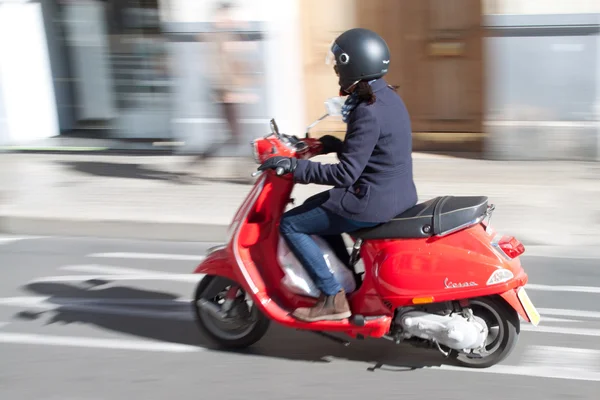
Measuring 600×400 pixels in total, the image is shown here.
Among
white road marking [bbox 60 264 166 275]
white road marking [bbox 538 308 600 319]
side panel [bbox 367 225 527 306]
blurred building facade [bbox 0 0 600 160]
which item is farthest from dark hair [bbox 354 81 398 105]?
blurred building facade [bbox 0 0 600 160]

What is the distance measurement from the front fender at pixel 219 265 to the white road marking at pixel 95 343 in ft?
1.65

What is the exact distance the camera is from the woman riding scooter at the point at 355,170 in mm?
3754

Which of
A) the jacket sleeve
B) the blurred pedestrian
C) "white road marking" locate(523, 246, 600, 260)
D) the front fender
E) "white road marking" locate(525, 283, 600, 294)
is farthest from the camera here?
the blurred pedestrian

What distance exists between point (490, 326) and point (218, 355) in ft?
4.97

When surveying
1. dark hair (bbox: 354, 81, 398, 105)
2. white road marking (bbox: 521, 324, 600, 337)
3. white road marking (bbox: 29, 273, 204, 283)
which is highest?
dark hair (bbox: 354, 81, 398, 105)

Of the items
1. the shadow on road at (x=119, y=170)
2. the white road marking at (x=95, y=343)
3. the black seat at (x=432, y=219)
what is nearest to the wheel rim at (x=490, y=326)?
the black seat at (x=432, y=219)

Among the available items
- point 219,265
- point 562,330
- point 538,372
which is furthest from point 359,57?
point 562,330

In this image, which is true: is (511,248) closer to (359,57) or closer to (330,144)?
(330,144)

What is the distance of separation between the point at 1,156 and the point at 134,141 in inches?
69.3

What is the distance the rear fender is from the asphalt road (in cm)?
36

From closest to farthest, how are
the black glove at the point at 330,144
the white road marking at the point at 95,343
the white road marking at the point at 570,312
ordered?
the black glove at the point at 330,144
the white road marking at the point at 95,343
the white road marking at the point at 570,312

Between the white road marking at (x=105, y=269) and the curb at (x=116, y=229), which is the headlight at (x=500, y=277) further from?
the curb at (x=116, y=229)

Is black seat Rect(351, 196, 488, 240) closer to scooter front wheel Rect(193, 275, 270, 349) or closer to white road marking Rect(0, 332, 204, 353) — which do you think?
scooter front wheel Rect(193, 275, 270, 349)

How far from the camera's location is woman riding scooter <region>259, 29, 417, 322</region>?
375cm
